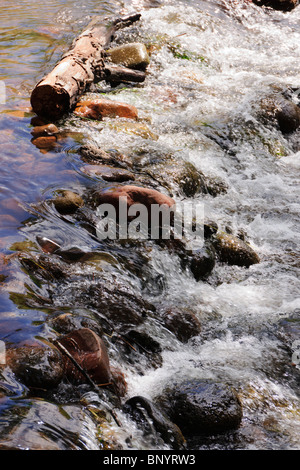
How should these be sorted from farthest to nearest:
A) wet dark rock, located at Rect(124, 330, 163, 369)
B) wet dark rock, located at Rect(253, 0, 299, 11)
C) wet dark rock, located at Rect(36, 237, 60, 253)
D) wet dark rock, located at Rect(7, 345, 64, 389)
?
1. wet dark rock, located at Rect(253, 0, 299, 11)
2. wet dark rock, located at Rect(36, 237, 60, 253)
3. wet dark rock, located at Rect(124, 330, 163, 369)
4. wet dark rock, located at Rect(7, 345, 64, 389)

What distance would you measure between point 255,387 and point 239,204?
2708mm

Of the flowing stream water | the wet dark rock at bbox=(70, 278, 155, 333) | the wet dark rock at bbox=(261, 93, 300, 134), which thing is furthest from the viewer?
the wet dark rock at bbox=(261, 93, 300, 134)

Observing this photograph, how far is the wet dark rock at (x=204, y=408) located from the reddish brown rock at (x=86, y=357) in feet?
1.31

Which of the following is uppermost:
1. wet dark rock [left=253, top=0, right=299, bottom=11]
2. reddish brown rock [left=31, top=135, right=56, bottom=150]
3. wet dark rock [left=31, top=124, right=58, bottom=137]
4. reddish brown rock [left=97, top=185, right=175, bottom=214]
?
wet dark rock [left=253, top=0, right=299, bottom=11]

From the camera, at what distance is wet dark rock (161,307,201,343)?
3289mm

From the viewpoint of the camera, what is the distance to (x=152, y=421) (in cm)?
237

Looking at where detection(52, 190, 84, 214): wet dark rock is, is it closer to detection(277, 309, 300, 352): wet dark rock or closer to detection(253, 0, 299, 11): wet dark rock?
detection(277, 309, 300, 352): wet dark rock

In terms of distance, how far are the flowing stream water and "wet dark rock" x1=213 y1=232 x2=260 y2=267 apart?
0.25ft

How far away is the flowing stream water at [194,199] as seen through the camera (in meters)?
2.60

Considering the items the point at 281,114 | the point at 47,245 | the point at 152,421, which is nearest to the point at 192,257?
the point at 47,245

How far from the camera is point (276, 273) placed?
4195mm

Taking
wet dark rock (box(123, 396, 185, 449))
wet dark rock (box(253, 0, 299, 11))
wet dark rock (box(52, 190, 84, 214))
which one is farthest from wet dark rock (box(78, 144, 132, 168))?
wet dark rock (box(253, 0, 299, 11))

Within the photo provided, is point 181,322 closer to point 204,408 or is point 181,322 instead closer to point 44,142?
point 204,408

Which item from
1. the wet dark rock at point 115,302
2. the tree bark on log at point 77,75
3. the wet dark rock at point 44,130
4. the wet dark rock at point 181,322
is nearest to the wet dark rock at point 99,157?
the wet dark rock at point 44,130
